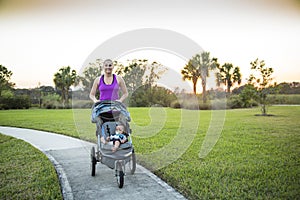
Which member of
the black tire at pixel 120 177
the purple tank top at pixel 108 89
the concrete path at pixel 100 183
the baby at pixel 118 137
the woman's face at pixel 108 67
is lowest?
the concrete path at pixel 100 183

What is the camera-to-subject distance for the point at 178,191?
3.46 metres

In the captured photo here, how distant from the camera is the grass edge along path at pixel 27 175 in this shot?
11.4ft

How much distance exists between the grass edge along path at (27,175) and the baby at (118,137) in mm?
865

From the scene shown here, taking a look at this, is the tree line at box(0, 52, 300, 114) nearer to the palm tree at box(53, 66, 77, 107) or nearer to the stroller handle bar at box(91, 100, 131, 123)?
the palm tree at box(53, 66, 77, 107)

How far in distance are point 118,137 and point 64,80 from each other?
25736mm

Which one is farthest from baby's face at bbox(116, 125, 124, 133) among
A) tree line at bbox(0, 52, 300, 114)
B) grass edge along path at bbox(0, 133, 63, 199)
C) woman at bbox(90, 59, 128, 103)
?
tree line at bbox(0, 52, 300, 114)

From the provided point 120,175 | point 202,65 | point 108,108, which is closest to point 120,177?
point 120,175

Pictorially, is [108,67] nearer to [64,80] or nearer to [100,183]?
[100,183]

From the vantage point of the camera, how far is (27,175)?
422cm

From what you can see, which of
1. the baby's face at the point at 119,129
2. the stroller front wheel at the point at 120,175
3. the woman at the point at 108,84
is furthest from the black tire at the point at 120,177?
the woman at the point at 108,84

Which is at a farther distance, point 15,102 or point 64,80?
point 64,80

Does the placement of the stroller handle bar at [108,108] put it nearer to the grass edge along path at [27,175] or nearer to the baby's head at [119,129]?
the baby's head at [119,129]

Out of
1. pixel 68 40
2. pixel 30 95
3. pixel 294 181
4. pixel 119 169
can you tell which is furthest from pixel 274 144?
pixel 30 95

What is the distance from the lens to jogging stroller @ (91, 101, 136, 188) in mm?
3703
